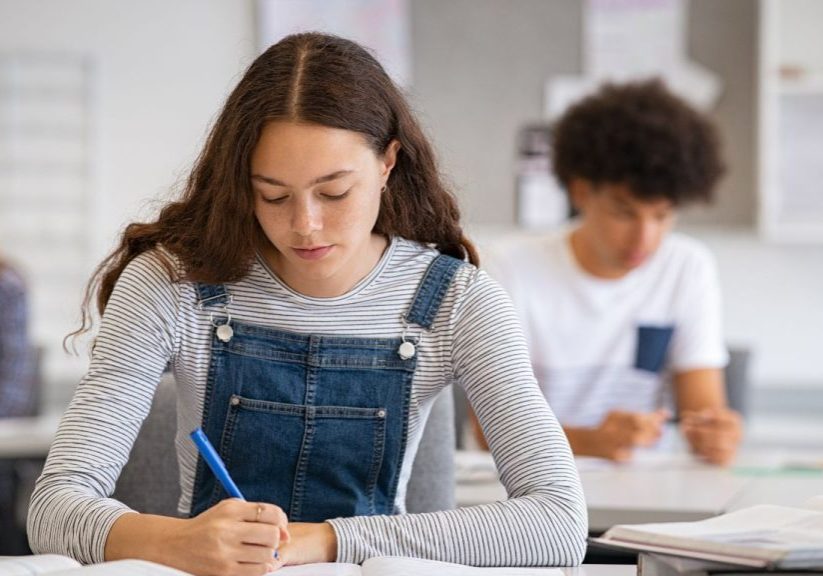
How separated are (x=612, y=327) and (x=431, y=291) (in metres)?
1.11

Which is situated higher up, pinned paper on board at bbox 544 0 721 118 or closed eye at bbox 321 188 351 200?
pinned paper on board at bbox 544 0 721 118

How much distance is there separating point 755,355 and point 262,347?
252cm

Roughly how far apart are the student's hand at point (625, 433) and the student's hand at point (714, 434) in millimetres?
62

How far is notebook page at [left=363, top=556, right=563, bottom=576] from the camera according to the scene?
1.14 m

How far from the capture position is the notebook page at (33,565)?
3.56ft

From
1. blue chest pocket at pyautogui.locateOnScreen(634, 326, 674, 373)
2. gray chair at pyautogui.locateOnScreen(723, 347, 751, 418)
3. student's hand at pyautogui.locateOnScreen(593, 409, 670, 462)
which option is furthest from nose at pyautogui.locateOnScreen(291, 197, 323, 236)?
gray chair at pyautogui.locateOnScreen(723, 347, 751, 418)

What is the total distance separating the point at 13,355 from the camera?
10.6 ft

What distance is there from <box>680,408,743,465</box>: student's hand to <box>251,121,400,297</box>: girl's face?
0.98 meters

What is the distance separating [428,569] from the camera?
3.79 ft

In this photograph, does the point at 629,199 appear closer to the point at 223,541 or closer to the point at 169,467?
the point at 169,467

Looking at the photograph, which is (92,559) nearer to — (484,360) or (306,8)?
(484,360)

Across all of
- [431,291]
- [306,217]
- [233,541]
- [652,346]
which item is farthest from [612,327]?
[233,541]

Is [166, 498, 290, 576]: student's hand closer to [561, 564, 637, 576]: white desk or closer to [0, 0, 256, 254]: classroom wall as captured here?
[561, 564, 637, 576]: white desk

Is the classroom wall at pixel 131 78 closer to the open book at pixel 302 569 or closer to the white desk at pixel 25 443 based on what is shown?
the white desk at pixel 25 443
